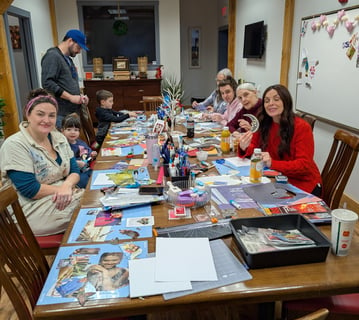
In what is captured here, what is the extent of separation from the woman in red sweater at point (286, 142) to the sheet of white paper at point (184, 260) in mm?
943

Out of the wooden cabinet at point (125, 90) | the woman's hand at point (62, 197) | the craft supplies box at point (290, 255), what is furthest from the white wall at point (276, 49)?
the woman's hand at point (62, 197)

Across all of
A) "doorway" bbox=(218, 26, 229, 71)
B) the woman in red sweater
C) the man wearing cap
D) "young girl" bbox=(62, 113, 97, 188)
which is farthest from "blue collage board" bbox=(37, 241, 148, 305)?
"doorway" bbox=(218, 26, 229, 71)

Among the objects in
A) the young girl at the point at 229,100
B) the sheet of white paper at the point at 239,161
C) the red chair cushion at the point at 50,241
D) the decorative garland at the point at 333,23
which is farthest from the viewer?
the young girl at the point at 229,100

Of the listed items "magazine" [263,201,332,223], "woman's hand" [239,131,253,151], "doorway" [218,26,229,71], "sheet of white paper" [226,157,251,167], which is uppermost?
"doorway" [218,26,229,71]

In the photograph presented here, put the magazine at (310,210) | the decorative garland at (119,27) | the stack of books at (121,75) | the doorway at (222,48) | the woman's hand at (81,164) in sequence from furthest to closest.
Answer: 1. the doorway at (222,48)
2. the stack of books at (121,75)
3. the decorative garland at (119,27)
4. the woman's hand at (81,164)
5. the magazine at (310,210)

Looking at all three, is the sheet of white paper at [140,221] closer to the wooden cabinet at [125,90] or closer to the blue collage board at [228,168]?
the blue collage board at [228,168]

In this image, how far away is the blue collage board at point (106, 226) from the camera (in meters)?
1.31

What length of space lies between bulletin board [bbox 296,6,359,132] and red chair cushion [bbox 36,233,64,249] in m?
2.60

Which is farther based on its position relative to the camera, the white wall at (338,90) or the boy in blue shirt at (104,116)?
the boy in blue shirt at (104,116)

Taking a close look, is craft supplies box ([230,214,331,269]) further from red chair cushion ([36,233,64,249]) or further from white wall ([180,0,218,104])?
white wall ([180,0,218,104])

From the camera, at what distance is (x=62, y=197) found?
71.7 inches

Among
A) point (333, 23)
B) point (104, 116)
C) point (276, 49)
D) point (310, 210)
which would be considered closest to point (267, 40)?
point (276, 49)

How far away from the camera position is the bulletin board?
9.55 ft

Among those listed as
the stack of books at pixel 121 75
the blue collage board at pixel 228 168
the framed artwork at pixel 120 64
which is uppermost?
the framed artwork at pixel 120 64
